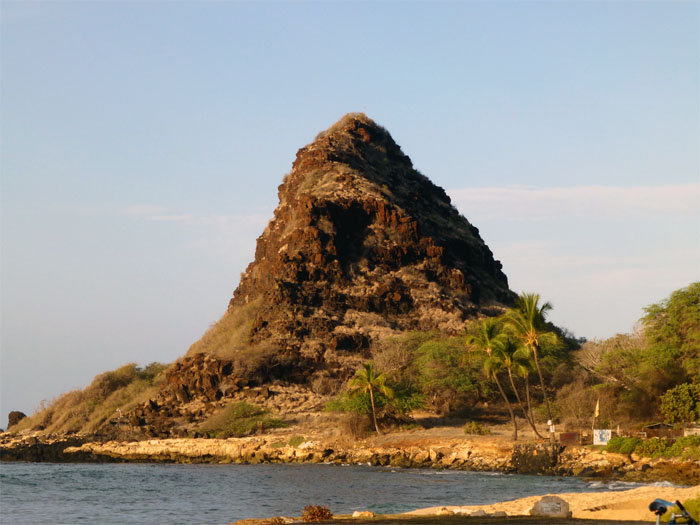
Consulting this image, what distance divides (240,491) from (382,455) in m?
19.4

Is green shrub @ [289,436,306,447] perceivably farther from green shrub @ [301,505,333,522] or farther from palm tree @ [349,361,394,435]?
green shrub @ [301,505,333,522]

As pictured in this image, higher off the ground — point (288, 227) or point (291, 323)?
point (288, 227)

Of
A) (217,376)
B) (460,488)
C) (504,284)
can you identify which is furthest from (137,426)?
(504,284)

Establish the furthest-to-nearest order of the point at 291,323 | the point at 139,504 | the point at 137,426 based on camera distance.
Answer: the point at 291,323 → the point at 137,426 → the point at 139,504

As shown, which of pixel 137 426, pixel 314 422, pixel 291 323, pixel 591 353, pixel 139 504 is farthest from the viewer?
pixel 291 323

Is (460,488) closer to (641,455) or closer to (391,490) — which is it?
(391,490)

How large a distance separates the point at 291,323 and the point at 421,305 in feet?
55.8

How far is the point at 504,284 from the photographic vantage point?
13550 centimetres

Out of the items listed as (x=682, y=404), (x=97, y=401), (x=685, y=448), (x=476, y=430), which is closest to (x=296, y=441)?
(x=476, y=430)

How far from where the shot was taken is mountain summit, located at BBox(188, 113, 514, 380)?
102 meters

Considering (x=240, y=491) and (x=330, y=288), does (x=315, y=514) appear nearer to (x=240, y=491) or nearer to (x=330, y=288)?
(x=240, y=491)

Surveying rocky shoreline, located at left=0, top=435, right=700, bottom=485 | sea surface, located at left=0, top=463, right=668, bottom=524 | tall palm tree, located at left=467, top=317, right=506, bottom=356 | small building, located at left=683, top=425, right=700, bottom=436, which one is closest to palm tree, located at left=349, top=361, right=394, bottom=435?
rocky shoreline, located at left=0, top=435, right=700, bottom=485

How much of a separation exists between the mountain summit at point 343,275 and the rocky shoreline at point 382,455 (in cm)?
1825

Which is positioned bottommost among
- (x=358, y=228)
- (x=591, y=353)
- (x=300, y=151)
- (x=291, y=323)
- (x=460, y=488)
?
(x=460, y=488)
